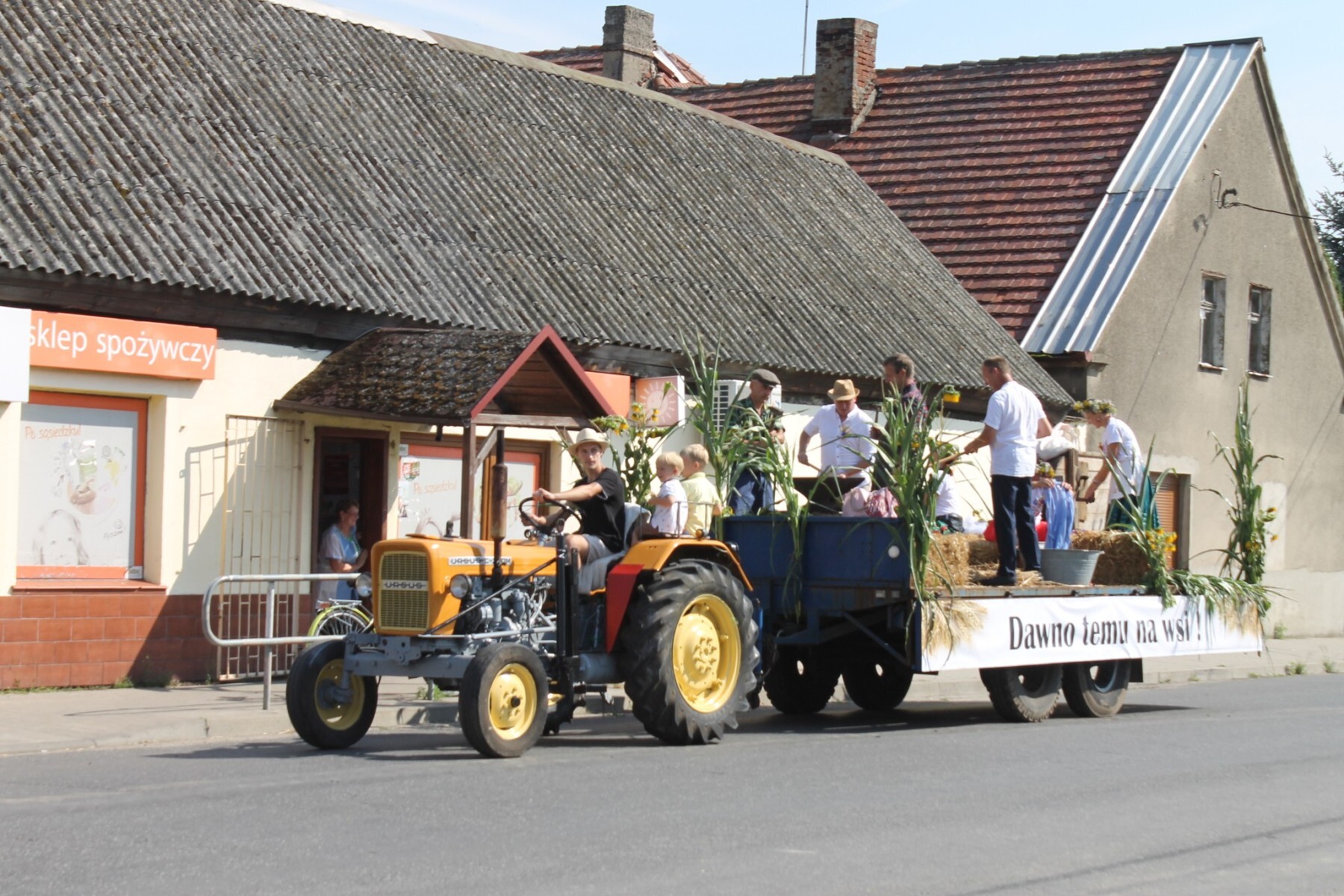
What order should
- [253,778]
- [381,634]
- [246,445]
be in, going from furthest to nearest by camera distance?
[246,445] < [381,634] < [253,778]

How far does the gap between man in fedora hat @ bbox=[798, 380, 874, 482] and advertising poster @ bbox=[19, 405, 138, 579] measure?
5815 millimetres

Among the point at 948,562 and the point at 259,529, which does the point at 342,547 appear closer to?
the point at 259,529

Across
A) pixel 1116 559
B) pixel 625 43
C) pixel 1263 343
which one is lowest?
pixel 1116 559

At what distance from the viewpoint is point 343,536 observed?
51.9 feet

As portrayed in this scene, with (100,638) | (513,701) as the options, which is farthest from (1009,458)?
(100,638)

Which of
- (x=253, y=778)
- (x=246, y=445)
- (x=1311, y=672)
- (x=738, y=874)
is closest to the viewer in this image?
(x=738, y=874)

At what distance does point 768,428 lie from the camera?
12.6m

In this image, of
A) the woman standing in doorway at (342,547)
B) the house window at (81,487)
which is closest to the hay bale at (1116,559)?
the woman standing in doorway at (342,547)

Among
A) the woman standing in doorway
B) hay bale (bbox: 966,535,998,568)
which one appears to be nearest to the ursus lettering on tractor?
hay bale (bbox: 966,535,998,568)

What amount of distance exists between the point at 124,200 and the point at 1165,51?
19147 millimetres

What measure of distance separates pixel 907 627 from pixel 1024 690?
5.66 feet

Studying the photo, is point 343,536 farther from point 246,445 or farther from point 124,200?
point 124,200

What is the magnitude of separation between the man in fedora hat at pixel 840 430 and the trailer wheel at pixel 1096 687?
2.24m

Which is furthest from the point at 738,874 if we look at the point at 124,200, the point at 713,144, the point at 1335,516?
the point at 1335,516
